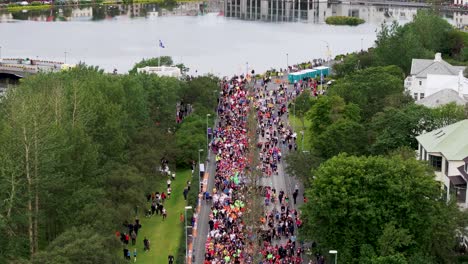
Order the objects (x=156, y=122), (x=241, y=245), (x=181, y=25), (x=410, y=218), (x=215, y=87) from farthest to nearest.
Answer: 1. (x=181, y=25)
2. (x=215, y=87)
3. (x=156, y=122)
4. (x=241, y=245)
5. (x=410, y=218)

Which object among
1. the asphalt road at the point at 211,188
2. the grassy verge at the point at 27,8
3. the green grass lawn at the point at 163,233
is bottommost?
the green grass lawn at the point at 163,233

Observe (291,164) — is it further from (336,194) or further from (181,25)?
(181,25)

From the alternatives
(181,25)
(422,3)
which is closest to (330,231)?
(181,25)

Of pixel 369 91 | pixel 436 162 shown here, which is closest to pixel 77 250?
pixel 436 162

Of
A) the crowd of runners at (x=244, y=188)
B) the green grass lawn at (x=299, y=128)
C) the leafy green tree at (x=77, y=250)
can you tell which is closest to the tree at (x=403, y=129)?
the crowd of runners at (x=244, y=188)

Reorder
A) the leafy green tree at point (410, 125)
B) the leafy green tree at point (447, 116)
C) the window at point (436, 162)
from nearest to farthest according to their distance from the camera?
the window at point (436, 162) < the leafy green tree at point (410, 125) < the leafy green tree at point (447, 116)

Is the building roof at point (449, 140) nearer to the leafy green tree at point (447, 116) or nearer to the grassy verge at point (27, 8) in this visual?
the leafy green tree at point (447, 116)
